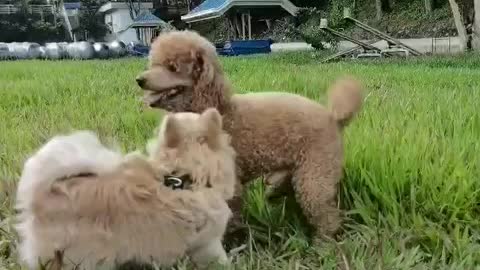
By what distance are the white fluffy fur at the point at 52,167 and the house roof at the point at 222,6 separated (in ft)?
94.6

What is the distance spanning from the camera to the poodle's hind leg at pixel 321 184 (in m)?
2.71

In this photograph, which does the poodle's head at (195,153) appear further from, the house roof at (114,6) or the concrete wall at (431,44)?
the house roof at (114,6)

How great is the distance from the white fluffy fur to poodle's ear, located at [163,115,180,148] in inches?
7.4

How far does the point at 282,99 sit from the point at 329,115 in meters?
0.20

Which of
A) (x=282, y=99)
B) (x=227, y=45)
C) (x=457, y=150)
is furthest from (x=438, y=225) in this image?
(x=227, y=45)

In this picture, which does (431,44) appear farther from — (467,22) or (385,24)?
(385,24)

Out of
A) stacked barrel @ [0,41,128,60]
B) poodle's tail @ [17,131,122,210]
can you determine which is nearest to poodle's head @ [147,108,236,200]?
poodle's tail @ [17,131,122,210]

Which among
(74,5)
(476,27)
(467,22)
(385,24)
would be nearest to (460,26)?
(476,27)

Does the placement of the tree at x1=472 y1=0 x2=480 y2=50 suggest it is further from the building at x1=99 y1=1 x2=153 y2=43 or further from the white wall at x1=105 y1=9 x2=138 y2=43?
the white wall at x1=105 y1=9 x2=138 y2=43

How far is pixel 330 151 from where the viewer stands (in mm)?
2709

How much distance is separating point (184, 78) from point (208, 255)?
2.72 ft

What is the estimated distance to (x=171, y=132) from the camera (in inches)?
93.0

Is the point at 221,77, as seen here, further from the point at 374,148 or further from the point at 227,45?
the point at 227,45

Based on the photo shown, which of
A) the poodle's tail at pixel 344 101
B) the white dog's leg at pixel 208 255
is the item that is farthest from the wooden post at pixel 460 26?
the white dog's leg at pixel 208 255
